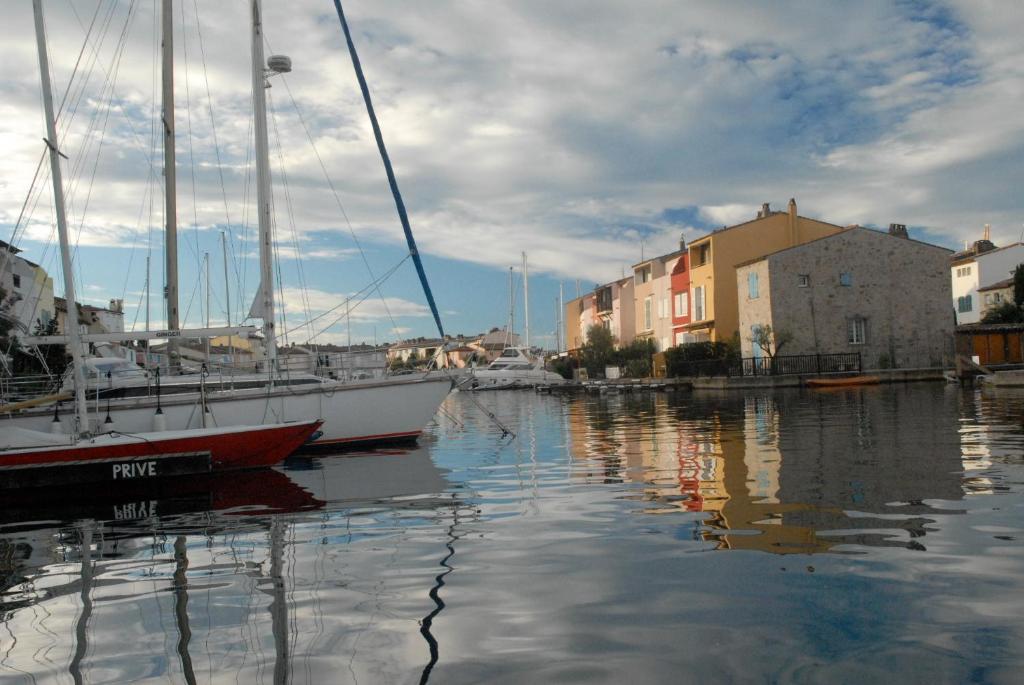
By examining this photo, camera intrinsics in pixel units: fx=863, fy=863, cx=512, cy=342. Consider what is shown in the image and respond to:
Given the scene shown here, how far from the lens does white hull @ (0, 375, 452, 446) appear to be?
17.0 metres

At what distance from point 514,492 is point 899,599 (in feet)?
19.8

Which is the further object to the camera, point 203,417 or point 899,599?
point 203,417

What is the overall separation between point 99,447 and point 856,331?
42094mm

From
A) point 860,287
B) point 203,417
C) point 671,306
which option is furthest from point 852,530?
point 671,306

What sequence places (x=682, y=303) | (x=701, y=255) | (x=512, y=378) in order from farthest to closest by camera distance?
1. (x=512, y=378)
2. (x=682, y=303)
3. (x=701, y=255)

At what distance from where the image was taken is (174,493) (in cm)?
1280

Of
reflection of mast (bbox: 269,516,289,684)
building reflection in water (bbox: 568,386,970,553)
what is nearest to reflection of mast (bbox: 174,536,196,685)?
reflection of mast (bbox: 269,516,289,684)

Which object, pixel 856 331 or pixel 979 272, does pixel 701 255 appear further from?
pixel 979 272

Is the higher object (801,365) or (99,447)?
(801,365)

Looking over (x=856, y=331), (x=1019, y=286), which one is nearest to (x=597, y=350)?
(x=856, y=331)

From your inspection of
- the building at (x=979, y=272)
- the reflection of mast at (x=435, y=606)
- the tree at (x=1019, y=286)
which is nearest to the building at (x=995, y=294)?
the building at (x=979, y=272)

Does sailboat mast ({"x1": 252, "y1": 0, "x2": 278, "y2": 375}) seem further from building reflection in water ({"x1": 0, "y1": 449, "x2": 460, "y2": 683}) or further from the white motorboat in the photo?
the white motorboat

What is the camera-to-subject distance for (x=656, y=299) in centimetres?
6384

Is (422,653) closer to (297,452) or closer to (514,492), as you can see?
(514,492)
